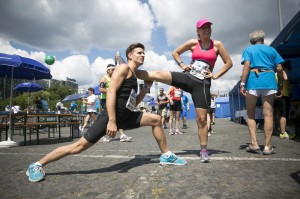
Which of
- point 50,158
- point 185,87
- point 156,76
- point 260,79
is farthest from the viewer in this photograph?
point 260,79

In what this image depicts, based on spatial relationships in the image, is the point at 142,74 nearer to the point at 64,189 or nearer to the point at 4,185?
the point at 64,189

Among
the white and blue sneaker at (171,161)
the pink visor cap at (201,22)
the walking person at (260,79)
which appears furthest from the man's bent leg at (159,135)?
the walking person at (260,79)

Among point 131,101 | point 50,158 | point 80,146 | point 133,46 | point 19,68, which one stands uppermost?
point 19,68

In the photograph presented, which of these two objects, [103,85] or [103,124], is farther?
[103,85]

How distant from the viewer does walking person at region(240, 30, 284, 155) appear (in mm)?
3984

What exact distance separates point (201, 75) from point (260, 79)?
4.14 feet

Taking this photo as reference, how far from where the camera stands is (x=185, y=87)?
347 cm

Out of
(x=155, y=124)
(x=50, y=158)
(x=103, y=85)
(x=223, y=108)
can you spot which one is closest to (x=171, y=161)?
(x=155, y=124)

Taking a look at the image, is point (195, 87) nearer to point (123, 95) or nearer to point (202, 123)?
point (202, 123)

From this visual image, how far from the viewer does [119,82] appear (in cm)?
285

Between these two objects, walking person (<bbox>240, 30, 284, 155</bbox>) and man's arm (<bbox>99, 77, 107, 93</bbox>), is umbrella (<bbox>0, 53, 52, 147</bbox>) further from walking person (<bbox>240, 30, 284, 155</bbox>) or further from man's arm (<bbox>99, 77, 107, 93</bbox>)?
walking person (<bbox>240, 30, 284, 155</bbox>)

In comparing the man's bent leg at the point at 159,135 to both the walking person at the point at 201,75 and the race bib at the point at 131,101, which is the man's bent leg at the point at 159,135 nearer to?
the race bib at the point at 131,101

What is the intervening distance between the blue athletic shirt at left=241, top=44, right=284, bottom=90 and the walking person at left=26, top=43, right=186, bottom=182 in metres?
1.96

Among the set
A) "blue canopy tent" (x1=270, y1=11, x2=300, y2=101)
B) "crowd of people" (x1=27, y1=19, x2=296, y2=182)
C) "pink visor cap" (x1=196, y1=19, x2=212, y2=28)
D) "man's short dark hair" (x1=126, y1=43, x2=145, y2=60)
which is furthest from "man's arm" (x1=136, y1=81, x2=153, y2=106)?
"blue canopy tent" (x1=270, y1=11, x2=300, y2=101)
